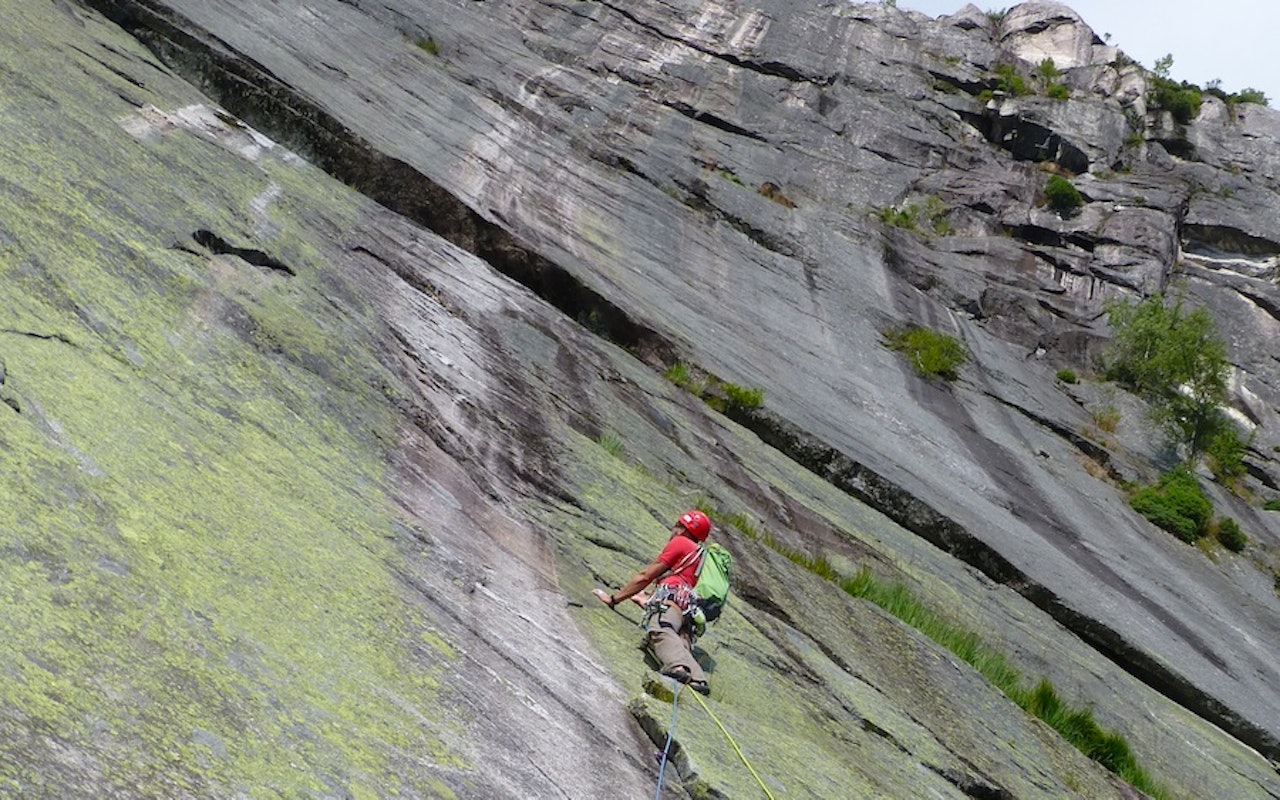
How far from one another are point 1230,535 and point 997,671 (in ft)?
47.6

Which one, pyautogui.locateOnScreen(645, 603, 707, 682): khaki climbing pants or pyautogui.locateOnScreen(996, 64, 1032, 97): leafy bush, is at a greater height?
pyautogui.locateOnScreen(996, 64, 1032, 97): leafy bush

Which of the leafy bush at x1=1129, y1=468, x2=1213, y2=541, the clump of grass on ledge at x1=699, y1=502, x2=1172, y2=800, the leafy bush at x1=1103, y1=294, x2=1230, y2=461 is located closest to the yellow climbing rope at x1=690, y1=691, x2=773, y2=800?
the clump of grass on ledge at x1=699, y1=502, x2=1172, y2=800

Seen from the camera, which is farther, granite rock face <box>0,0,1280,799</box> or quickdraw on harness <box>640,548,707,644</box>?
quickdraw on harness <box>640,548,707,644</box>

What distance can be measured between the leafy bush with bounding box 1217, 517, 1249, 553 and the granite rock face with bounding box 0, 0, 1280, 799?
1.74 feet

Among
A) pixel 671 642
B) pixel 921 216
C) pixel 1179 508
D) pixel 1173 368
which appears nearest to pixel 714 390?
pixel 671 642

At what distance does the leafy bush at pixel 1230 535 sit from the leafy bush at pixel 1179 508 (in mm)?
426

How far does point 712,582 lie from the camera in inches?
368

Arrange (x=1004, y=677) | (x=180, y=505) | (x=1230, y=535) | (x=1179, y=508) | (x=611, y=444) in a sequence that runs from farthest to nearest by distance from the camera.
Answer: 1. (x=1230, y=535)
2. (x=1179, y=508)
3. (x=1004, y=677)
4. (x=611, y=444)
5. (x=180, y=505)

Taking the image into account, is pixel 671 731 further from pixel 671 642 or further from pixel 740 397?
pixel 740 397

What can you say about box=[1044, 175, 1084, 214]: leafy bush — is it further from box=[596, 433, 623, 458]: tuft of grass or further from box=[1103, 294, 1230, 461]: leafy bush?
box=[596, 433, 623, 458]: tuft of grass

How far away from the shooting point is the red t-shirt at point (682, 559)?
9.27 meters

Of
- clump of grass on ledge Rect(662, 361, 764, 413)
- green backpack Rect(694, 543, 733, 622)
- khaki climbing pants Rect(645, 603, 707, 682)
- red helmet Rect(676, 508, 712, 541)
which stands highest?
clump of grass on ledge Rect(662, 361, 764, 413)

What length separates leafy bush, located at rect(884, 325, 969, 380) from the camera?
24766 millimetres

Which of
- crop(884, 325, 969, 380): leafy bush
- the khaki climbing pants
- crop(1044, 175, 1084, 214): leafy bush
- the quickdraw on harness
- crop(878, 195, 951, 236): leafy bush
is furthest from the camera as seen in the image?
crop(1044, 175, 1084, 214): leafy bush
